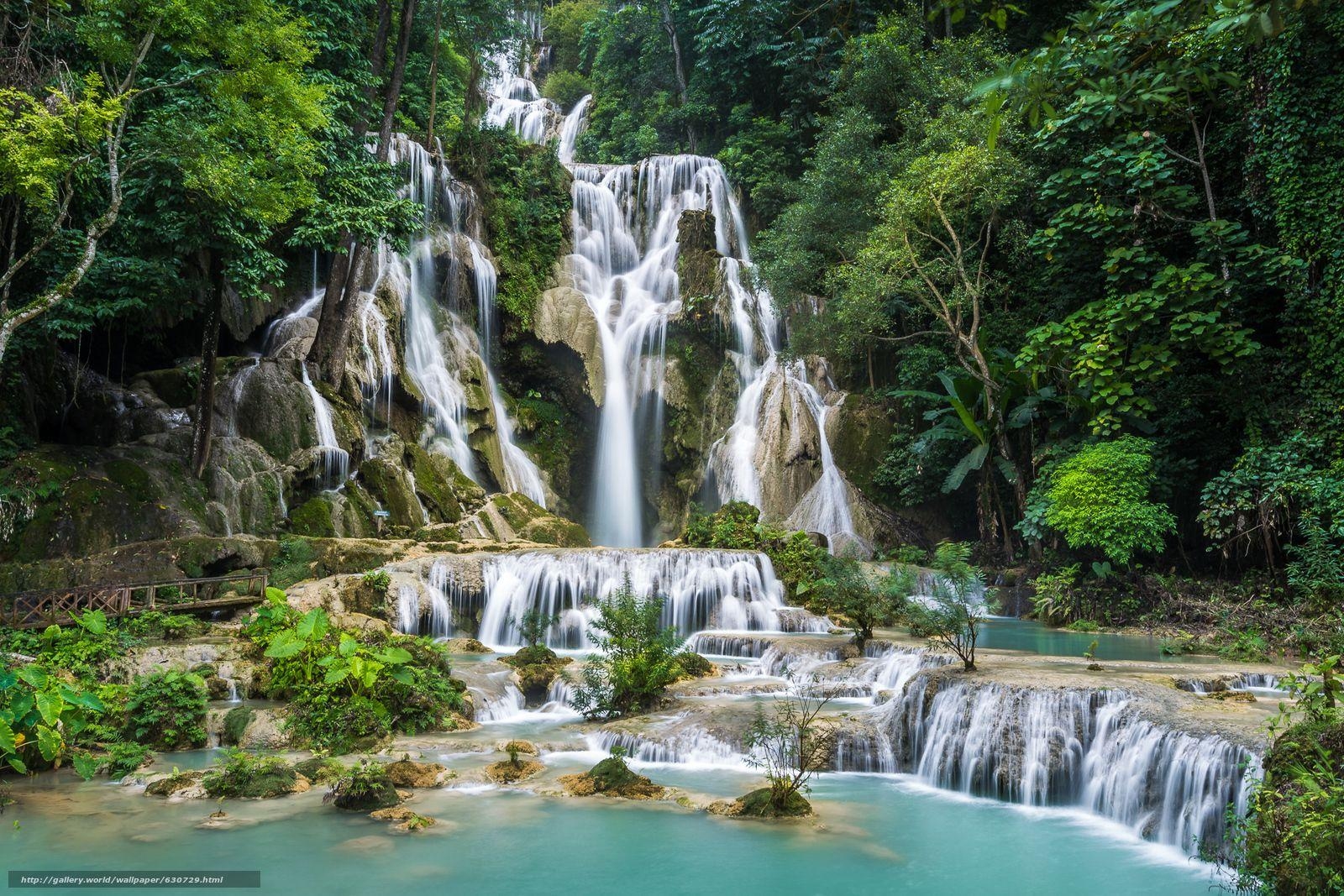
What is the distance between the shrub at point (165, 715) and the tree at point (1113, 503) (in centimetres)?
1242

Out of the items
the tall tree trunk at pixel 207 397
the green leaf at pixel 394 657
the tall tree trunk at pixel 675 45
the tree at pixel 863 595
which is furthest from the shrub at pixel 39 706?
the tall tree trunk at pixel 675 45

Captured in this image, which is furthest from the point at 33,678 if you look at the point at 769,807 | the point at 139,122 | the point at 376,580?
the point at 139,122

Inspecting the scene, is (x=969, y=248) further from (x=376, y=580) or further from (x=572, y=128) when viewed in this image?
(x=572, y=128)

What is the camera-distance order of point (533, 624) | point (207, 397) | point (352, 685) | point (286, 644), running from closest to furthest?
point (286, 644)
point (352, 685)
point (533, 624)
point (207, 397)

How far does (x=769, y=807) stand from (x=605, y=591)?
8.13m

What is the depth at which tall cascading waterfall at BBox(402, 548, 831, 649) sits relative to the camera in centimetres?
1395

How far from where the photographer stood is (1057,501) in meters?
14.2

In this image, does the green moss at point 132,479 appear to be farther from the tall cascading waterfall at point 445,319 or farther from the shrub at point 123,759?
the shrub at point 123,759

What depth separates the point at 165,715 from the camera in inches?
329

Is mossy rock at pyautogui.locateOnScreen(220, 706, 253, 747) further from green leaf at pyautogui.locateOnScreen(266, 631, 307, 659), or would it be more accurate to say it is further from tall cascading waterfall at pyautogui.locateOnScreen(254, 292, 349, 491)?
tall cascading waterfall at pyautogui.locateOnScreen(254, 292, 349, 491)

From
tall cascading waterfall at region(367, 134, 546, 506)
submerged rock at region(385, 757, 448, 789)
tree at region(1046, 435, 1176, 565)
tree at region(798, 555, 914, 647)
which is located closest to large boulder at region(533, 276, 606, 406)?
tall cascading waterfall at region(367, 134, 546, 506)

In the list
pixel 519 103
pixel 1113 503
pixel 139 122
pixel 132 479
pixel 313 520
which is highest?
pixel 519 103

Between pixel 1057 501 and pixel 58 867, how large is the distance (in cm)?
1363

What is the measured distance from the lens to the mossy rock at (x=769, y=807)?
650cm
